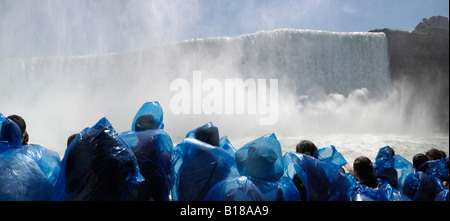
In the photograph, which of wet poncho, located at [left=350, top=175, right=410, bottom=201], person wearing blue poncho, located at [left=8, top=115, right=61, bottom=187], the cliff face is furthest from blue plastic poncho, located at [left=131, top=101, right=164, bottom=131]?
the cliff face

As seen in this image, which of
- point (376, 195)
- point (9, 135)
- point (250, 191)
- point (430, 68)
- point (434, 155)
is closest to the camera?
point (250, 191)

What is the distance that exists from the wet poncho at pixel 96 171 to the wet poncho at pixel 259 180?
0.44m

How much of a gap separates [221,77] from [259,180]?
15094 millimetres

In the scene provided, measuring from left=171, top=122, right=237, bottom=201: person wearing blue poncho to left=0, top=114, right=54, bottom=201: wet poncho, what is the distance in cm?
67

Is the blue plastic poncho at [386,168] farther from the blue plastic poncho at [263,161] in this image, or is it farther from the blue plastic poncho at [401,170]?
the blue plastic poncho at [263,161]

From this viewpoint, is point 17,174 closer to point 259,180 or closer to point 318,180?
point 259,180

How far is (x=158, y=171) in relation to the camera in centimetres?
165

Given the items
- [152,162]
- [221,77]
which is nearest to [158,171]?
[152,162]

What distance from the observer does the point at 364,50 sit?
17.8m

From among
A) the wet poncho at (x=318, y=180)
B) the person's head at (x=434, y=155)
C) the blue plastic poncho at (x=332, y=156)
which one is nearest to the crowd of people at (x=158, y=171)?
the wet poncho at (x=318, y=180)

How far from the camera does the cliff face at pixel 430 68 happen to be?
20.0m

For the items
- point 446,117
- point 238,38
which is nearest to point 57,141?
point 238,38

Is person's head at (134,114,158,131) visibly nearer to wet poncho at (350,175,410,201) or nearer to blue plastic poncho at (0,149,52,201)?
blue plastic poncho at (0,149,52,201)

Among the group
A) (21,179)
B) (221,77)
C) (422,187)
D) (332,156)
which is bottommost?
(422,187)
